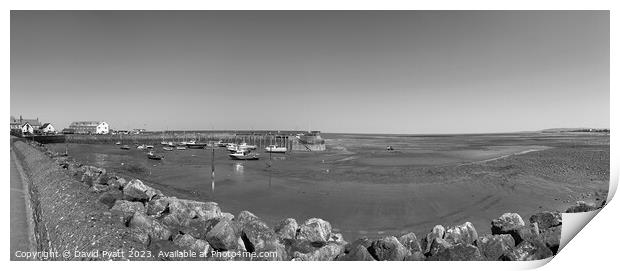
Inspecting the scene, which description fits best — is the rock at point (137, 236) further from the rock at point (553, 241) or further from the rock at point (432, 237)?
the rock at point (553, 241)

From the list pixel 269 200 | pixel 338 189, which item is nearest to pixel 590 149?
pixel 338 189

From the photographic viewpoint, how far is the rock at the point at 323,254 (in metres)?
4.10

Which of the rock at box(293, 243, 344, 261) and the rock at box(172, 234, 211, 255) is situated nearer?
the rock at box(172, 234, 211, 255)

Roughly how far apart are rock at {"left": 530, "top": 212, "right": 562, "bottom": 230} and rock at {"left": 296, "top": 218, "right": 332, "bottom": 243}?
355cm

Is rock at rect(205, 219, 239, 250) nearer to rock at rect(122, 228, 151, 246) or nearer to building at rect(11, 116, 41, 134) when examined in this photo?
rock at rect(122, 228, 151, 246)

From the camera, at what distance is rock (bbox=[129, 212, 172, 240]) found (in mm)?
4074

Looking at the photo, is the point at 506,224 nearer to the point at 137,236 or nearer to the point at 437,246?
the point at 437,246

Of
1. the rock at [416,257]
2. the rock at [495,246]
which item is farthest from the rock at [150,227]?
the rock at [495,246]

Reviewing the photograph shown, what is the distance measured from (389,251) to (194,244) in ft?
8.08

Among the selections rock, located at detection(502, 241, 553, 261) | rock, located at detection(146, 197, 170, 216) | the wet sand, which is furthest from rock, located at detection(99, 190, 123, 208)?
→ rock, located at detection(502, 241, 553, 261)

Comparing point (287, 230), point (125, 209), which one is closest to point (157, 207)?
point (125, 209)

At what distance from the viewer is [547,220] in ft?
18.0
